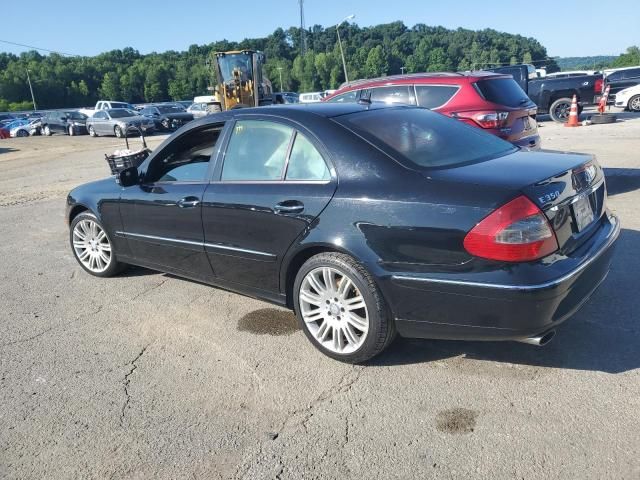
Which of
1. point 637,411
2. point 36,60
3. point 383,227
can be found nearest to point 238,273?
point 383,227

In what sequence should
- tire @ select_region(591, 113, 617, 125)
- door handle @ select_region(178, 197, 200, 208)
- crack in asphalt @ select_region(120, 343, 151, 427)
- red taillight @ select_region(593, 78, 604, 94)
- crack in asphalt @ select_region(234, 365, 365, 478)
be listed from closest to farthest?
crack in asphalt @ select_region(234, 365, 365, 478) → crack in asphalt @ select_region(120, 343, 151, 427) → door handle @ select_region(178, 197, 200, 208) → tire @ select_region(591, 113, 617, 125) → red taillight @ select_region(593, 78, 604, 94)

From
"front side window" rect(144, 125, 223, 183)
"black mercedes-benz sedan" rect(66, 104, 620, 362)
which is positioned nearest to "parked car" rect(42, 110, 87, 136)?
"front side window" rect(144, 125, 223, 183)

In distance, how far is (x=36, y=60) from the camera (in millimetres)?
114625

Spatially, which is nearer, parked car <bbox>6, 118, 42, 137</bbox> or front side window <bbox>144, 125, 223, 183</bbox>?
front side window <bbox>144, 125, 223, 183</bbox>

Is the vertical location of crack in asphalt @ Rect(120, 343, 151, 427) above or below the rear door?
below

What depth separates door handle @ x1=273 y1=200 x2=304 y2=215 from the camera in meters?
3.39

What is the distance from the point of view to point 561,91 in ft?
61.8

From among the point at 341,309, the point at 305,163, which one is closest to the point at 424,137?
the point at 305,163

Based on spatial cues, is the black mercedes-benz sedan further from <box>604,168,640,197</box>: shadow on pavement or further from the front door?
<box>604,168,640,197</box>: shadow on pavement

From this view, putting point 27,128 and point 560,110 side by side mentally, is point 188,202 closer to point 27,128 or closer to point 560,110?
point 560,110

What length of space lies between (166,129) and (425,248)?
30.9 meters

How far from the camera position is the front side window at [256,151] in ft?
12.1

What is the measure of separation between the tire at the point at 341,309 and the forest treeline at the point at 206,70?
4213 inches

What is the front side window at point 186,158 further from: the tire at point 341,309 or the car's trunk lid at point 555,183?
the car's trunk lid at point 555,183
